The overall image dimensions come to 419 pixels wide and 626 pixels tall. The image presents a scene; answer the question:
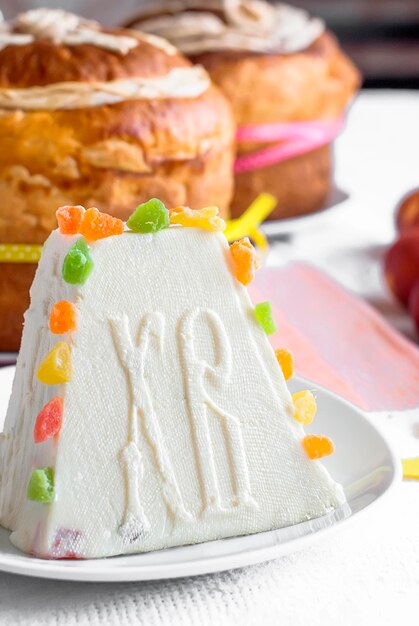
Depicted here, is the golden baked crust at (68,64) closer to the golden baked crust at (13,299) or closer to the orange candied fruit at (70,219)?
the golden baked crust at (13,299)

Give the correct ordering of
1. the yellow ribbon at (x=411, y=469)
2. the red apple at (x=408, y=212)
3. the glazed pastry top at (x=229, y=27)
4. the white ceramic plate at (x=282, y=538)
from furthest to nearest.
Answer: the glazed pastry top at (x=229, y=27) < the red apple at (x=408, y=212) < the yellow ribbon at (x=411, y=469) < the white ceramic plate at (x=282, y=538)

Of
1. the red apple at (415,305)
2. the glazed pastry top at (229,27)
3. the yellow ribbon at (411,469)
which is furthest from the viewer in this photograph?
the glazed pastry top at (229,27)

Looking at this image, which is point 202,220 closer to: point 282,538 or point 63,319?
point 63,319

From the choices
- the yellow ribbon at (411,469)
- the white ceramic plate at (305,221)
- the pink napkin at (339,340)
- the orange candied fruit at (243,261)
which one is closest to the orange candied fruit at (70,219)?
the orange candied fruit at (243,261)

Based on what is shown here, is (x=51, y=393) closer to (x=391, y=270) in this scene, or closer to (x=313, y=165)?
(x=391, y=270)

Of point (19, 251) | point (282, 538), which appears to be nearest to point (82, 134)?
point (19, 251)

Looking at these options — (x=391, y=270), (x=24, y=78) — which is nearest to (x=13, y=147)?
(x=24, y=78)

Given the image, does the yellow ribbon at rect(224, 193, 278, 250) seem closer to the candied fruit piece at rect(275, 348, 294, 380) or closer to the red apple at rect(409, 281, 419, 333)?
the red apple at rect(409, 281, 419, 333)
